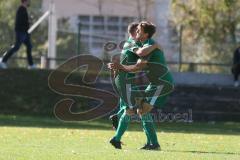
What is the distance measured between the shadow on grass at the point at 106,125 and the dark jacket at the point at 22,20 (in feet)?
8.91

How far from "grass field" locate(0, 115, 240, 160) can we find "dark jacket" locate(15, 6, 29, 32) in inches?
109

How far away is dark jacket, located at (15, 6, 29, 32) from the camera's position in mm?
25688

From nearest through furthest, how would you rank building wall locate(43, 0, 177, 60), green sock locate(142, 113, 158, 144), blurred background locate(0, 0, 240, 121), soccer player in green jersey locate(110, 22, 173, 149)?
1. soccer player in green jersey locate(110, 22, 173, 149)
2. green sock locate(142, 113, 158, 144)
3. blurred background locate(0, 0, 240, 121)
4. building wall locate(43, 0, 177, 60)

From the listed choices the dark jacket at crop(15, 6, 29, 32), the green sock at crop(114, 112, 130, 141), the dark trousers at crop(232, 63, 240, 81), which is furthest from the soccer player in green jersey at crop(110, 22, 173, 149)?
the dark trousers at crop(232, 63, 240, 81)

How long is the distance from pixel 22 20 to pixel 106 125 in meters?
4.55

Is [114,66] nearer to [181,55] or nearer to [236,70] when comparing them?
[236,70]

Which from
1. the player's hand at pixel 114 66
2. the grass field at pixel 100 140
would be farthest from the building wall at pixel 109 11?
the player's hand at pixel 114 66

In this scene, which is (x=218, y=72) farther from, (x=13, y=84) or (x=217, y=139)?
(x=217, y=139)

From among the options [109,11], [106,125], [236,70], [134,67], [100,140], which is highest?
[134,67]

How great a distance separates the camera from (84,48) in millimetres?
30766

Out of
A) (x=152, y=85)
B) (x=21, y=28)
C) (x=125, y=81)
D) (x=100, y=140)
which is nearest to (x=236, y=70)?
(x=21, y=28)

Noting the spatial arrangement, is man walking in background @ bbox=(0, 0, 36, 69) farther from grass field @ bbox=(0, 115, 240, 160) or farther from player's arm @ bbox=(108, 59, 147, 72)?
player's arm @ bbox=(108, 59, 147, 72)

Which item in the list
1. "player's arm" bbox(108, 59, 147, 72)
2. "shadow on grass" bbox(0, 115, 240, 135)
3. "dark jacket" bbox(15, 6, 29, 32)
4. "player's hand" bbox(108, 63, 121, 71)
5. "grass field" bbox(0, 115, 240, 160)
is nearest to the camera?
"grass field" bbox(0, 115, 240, 160)

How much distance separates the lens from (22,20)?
84.8ft
